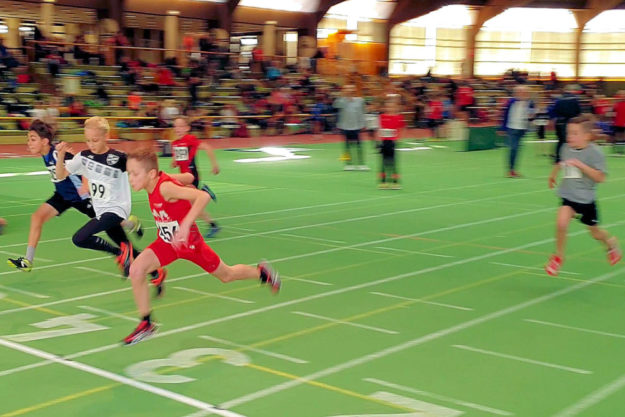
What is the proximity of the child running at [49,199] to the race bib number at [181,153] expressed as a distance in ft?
7.35

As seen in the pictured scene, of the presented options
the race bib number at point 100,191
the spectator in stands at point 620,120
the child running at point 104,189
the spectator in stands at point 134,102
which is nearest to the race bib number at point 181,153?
the child running at point 104,189

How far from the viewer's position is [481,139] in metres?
27.2

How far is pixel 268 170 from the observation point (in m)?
19.8

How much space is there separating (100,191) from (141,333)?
2094mm

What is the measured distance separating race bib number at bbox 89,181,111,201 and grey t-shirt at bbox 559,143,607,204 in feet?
13.7

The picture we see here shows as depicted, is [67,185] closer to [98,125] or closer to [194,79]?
[98,125]

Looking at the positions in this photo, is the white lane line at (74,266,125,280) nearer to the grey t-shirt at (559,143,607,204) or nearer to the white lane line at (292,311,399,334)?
the white lane line at (292,311,399,334)

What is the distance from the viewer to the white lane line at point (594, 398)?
15.4 ft

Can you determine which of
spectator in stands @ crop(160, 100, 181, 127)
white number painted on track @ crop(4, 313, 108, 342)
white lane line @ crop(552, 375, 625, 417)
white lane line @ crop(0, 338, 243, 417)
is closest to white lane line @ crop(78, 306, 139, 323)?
white number painted on track @ crop(4, 313, 108, 342)

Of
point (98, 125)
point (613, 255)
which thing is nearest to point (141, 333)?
point (98, 125)

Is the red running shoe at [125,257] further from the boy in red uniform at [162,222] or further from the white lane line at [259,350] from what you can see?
the white lane line at [259,350]

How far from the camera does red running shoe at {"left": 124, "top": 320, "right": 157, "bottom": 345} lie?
5715 millimetres

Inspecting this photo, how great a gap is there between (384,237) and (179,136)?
292cm

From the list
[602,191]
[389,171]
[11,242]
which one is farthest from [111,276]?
[602,191]
